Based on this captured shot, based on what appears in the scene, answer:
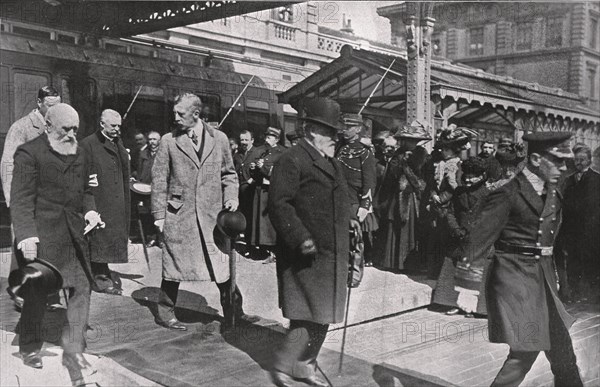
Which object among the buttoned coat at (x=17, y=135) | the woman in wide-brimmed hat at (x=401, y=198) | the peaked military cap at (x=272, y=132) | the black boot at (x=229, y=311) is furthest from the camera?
the peaked military cap at (x=272, y=132)

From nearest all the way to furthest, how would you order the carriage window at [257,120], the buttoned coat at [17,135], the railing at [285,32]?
the buttoned coat at [17,135] → the railing at [285,32] → the carriage window at [257,120]

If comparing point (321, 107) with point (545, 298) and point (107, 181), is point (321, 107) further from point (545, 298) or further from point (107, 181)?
point (107, 181)

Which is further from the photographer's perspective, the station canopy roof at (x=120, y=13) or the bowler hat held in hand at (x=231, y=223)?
the station canopy roof at (x=120, y=13)

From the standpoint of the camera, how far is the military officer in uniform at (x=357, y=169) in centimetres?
602

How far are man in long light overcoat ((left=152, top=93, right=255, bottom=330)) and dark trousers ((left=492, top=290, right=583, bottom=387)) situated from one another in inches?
88.0

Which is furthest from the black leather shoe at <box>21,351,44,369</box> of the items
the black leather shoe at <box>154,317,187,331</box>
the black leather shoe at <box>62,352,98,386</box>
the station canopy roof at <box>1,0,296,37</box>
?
the station canopy roof at <box>1,0,296,37</box>

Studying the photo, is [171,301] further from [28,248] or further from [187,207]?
[28,248]

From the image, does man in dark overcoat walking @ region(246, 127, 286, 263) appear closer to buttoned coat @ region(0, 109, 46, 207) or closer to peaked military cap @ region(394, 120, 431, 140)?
peaked military cap @ region(394, 120, 431, 140)

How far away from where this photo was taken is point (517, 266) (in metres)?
3.32

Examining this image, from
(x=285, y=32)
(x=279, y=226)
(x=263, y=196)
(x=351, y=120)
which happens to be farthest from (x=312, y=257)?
(x=285, y=32)

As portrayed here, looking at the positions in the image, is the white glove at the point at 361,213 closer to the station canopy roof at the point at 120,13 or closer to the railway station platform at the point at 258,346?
the railway station platform at the point at 258,346

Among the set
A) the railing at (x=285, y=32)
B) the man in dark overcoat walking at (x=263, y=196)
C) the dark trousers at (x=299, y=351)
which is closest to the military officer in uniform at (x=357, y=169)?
the man in dark overcoat walking at (x=263, y=196)

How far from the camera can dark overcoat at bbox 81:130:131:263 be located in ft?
16.5

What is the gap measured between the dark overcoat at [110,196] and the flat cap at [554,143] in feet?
11.7
